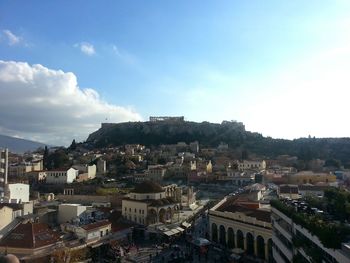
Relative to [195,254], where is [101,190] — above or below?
above

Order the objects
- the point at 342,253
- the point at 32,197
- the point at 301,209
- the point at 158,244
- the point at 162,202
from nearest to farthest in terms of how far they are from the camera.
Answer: the point at 342,253 < the point at 301,209 < the point at 158,244 < the point at 162,202 < the point at 32,197

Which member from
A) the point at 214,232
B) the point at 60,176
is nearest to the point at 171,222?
the point at 214,232

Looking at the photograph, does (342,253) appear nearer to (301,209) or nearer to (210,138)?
(301,209)

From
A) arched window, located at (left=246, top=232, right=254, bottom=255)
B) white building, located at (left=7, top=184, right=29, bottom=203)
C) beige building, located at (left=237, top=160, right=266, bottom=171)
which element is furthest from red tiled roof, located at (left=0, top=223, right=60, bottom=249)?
beige building, located at (left=237, top=160, right=266, bottom=171)

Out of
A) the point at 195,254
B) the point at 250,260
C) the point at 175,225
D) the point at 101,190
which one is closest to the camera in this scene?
the point at 250,260

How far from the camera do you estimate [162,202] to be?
5494 cm

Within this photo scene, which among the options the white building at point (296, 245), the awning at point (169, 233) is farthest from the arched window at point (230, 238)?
the white building at point (296, 245)

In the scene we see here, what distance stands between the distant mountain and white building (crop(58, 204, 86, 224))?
7882 cm

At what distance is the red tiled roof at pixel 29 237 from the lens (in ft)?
118

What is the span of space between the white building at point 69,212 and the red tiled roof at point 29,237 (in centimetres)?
1013

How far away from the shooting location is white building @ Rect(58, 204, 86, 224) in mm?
Result: 49781

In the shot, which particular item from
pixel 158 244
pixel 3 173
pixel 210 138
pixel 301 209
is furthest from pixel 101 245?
pixel 210 138

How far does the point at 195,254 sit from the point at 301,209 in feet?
51.1

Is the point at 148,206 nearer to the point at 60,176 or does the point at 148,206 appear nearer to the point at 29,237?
the point at 29,237
